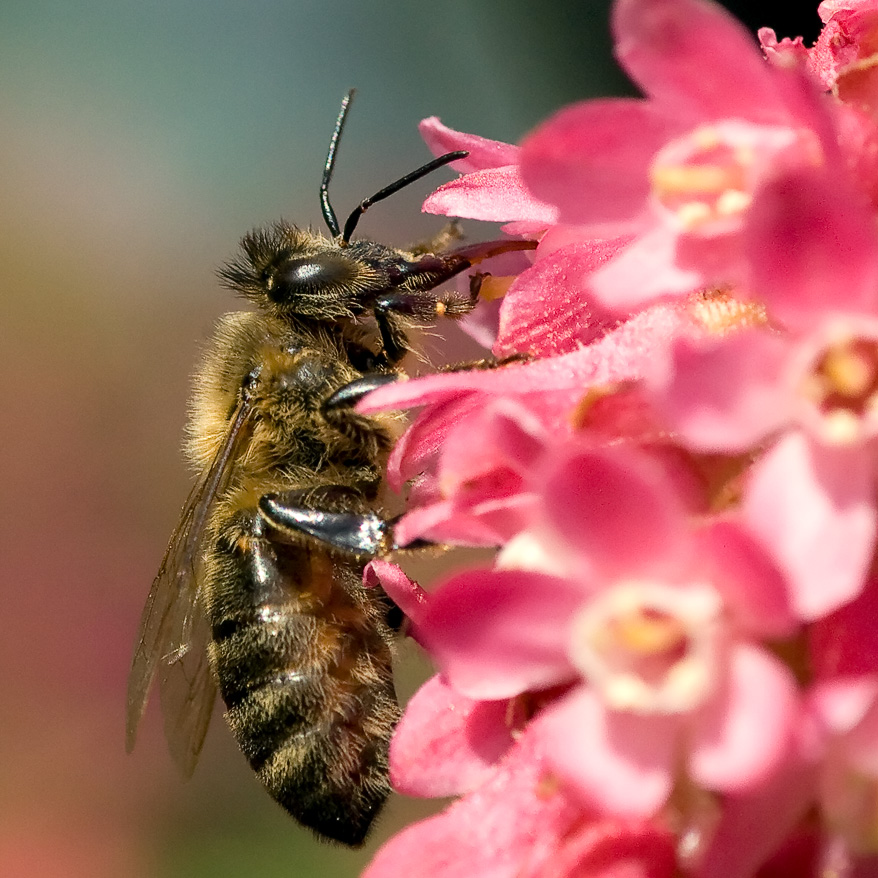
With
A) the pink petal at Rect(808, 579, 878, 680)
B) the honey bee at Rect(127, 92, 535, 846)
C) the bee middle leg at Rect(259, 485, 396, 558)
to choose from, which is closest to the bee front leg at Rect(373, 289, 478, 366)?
the honey bee at Rect(127, 92, 535, 846)

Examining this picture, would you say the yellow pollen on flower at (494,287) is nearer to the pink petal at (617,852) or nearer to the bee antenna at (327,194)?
the bee antenna at (327,194)

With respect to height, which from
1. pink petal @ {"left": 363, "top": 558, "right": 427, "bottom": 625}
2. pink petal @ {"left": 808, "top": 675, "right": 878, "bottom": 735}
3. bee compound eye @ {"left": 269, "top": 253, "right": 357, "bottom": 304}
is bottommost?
pink petal @ {"left": 363, "top": 558, "right": 427, "bottom": 625}

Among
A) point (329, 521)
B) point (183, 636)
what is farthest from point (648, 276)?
point (183, 636)

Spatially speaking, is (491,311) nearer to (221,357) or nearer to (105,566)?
(221,357)

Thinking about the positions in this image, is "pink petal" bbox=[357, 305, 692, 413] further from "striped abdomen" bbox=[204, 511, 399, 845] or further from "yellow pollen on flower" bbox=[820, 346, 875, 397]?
"striped abdomen" bbox=[204, 511, 399, 845]

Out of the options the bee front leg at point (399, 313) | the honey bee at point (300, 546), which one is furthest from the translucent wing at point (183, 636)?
the bee front leg at point (399, 313)

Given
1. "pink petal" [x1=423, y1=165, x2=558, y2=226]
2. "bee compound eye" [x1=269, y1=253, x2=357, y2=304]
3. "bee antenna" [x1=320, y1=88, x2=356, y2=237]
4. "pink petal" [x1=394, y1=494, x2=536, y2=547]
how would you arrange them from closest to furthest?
"pink petal" [x1=394, y1=494, x2=536, y2=547]
"pink petal" [x1=423, y1=165, x2=558, y2=226]
"bee compound eye" [x1=269, y1=253, x2=357, y2=304]
"bee antenna" [x1=320, y1=88, x2=356, y2=237]
